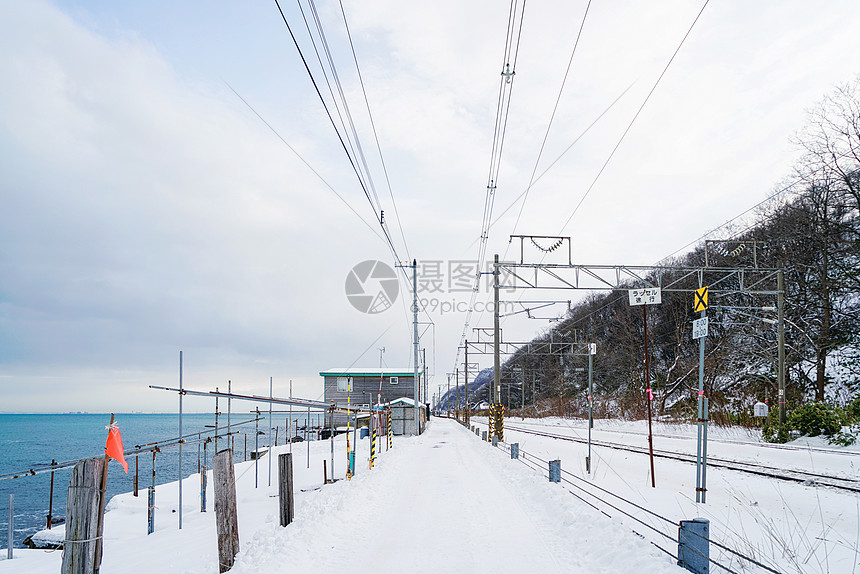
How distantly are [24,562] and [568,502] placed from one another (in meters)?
13.6

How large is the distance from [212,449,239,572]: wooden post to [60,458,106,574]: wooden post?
1.58 m

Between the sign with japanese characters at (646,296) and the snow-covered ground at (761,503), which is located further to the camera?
the sign with japanese characters at (646,296)

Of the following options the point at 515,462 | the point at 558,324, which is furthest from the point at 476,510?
the point at 558,324

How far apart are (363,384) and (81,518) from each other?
5231 cm

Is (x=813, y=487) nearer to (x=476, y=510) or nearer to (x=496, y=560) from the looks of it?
(x=476, y=510)

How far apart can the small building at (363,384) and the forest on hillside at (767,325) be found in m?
15.9

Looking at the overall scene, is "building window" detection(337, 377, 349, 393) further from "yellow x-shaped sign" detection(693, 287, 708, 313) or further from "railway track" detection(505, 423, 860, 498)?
"yellow x-shaped sign" detection(693, 287, 708, 313)

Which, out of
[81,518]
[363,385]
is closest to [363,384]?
[363,385]

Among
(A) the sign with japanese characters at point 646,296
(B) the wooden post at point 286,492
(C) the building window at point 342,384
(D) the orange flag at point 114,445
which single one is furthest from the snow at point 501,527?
(C) the building window at point 342,384

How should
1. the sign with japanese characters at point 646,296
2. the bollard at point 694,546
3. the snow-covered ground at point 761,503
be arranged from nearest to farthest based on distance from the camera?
1. the bollard at point 694,546
2. the snow-covered ground at point 761,503
3. the sign with japanese characters at point 646,296

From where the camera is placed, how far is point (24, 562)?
547 inches

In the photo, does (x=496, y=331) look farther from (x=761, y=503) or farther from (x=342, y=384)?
(x=342, y=384)

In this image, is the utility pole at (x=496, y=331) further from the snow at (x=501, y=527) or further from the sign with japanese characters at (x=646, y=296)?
the sign with japanese characters at (x=646, y=296)

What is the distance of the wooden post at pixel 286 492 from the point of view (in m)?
9.27
